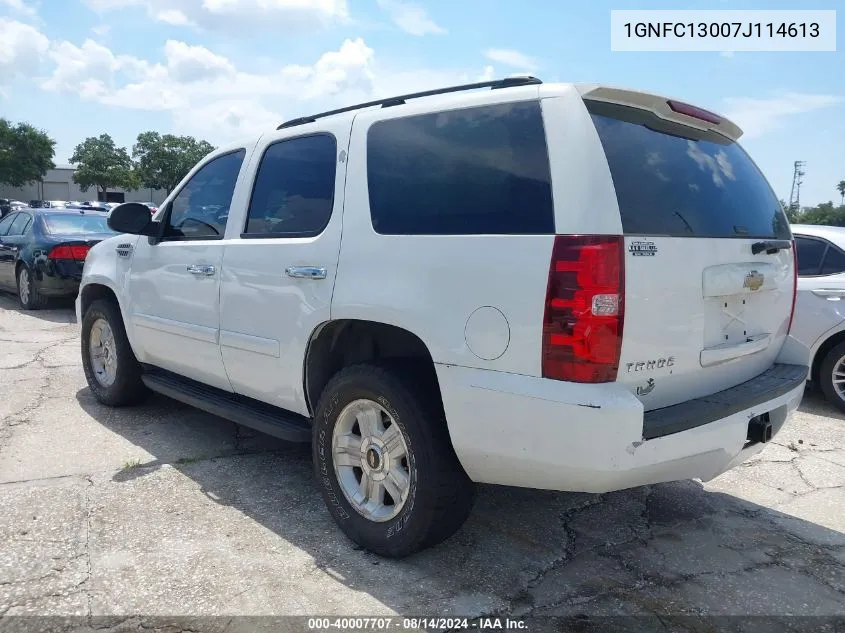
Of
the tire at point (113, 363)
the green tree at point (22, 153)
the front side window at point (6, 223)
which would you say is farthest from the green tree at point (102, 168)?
the tire at point (113, 363)

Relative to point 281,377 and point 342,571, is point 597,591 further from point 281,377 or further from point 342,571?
point 281,377

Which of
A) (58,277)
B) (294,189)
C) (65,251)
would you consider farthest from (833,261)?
(58,277)

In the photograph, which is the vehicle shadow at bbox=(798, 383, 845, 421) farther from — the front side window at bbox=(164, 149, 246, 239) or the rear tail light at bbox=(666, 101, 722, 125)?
the front side window at bbox=(164, 149, 246, 239)

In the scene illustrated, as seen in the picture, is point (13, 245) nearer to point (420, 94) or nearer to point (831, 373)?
point (420, 94)

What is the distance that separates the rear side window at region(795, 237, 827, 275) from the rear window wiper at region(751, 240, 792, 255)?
9.88 feet

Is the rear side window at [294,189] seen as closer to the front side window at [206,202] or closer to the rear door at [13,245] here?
the front side window at [206,202]

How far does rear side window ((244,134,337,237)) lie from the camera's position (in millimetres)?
3400

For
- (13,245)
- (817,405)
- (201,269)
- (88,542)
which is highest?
(13,245)

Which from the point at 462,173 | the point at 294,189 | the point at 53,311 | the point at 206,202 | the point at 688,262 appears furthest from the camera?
the point at 53,311

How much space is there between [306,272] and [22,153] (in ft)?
228

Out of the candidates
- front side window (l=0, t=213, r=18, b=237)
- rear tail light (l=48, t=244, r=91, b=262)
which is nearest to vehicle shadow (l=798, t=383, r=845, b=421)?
rear tail light (l=48, t=244, r=91, b=262)

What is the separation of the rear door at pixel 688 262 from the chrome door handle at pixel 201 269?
2352 millimetres

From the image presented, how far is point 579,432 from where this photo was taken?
2391 millimetres

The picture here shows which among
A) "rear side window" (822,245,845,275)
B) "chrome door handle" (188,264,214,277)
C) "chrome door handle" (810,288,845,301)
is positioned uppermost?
"chrome door handle" (188,264,214,277)
